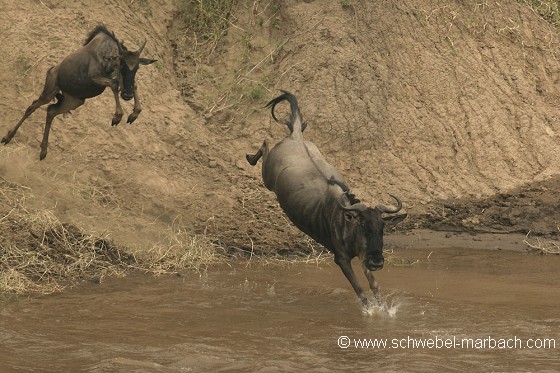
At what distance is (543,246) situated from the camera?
12.6 meters

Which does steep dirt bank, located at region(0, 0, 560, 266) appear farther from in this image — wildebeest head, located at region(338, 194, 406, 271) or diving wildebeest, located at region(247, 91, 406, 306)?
wildebeest head, located at region(338, 194, 406, 271)

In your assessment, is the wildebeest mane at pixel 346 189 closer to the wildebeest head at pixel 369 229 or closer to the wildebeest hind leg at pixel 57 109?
the wildebeest head at pixel 369 229

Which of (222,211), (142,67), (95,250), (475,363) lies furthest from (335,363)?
(142,67)

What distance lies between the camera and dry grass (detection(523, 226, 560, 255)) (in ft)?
40.8

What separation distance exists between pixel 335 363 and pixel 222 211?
17.7 feet

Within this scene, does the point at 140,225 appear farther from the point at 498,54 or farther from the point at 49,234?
the point at 498,54

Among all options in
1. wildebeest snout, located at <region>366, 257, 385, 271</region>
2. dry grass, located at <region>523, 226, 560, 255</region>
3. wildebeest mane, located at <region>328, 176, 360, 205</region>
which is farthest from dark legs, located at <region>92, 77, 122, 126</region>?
dry grass, located at <region>523, 226, 560, 255</region>

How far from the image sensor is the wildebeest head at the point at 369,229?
8992mm

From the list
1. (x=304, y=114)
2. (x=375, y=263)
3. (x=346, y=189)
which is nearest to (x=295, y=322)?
(x=375, y=263)

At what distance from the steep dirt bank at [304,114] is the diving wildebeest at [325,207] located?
208cm

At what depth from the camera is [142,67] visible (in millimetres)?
14539

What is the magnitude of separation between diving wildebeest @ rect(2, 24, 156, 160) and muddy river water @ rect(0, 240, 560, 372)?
6.43ft

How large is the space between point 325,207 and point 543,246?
4023 mm

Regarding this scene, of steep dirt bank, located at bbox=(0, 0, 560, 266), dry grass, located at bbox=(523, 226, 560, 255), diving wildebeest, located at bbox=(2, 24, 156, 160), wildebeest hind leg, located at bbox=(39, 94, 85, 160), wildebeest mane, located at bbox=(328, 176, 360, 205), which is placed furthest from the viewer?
steep dirt bank, located at bbox=(0, 0, 560, 266)
